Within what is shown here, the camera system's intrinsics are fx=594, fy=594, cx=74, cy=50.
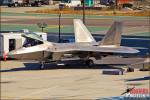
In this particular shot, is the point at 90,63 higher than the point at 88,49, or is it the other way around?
the point at 88,49

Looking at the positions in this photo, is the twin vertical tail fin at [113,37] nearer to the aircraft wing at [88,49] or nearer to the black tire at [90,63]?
the aircraft wing at [88,49]

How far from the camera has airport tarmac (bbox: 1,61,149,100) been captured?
100 feet

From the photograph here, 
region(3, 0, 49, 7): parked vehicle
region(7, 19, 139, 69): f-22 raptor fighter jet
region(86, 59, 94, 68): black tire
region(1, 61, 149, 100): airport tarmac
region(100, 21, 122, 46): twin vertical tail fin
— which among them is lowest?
region(1, 61, 149, 100): airport tarmac

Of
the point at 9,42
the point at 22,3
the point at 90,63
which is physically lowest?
the point at 90,63

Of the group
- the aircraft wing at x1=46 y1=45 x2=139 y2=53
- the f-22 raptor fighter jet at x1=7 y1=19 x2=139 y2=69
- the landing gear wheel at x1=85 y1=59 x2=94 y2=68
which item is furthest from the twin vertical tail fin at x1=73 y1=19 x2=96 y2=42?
the landing gear wheel at x1=85 y1=59 x2=94 y2=68

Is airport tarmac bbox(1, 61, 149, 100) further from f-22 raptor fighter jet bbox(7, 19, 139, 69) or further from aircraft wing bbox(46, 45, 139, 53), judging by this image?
aircraft wing bbox(46, 45, 139, 53)

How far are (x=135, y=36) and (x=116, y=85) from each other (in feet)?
123

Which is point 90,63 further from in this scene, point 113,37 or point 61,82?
point 61,82

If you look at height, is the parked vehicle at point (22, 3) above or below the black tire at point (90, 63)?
above

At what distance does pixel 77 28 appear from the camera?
47844 millimetres

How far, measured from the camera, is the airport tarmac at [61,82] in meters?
30.6

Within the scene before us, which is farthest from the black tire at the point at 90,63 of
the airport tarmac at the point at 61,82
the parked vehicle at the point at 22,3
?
the parked vehicle at the point at 22,3

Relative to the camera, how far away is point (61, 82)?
35.2 metres

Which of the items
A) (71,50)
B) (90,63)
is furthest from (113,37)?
(71,50)
